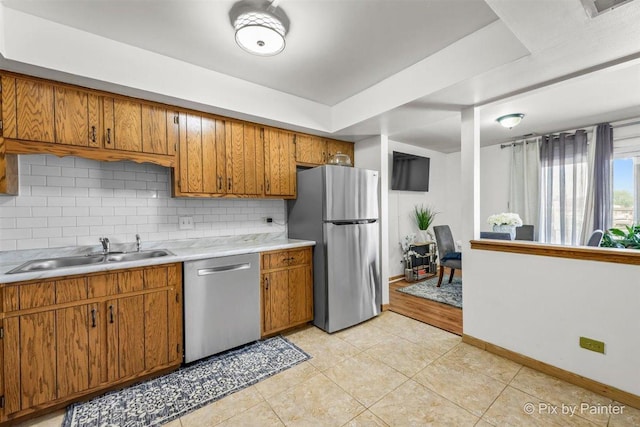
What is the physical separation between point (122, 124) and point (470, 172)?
9.71 feet

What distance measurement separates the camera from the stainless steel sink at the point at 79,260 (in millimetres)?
1819

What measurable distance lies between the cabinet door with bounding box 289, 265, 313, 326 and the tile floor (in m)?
0.43

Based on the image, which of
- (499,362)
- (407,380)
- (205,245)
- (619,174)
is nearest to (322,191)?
(205,245)

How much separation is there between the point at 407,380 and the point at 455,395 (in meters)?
0.31

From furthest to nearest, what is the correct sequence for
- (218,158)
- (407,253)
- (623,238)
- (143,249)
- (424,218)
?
(424,218)
(407,253)
(623,238)
(218,158)
(143,249)

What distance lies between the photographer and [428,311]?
3.18 meters

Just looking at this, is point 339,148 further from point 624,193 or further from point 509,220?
point 624,193

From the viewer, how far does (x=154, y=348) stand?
195cm

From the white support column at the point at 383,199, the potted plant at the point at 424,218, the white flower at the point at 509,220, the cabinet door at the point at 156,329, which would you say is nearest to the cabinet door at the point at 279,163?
the white support column at the point at 383,199

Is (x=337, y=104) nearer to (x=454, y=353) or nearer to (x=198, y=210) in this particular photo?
(x=198, y=210)

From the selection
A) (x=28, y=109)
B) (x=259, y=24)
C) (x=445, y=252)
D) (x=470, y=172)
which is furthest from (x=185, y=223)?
(x=445, y=252)

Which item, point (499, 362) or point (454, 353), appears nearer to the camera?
point (499, 362)

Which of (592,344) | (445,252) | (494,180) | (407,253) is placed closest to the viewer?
(592,344)

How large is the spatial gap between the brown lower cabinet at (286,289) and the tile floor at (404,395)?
1.40 ft
